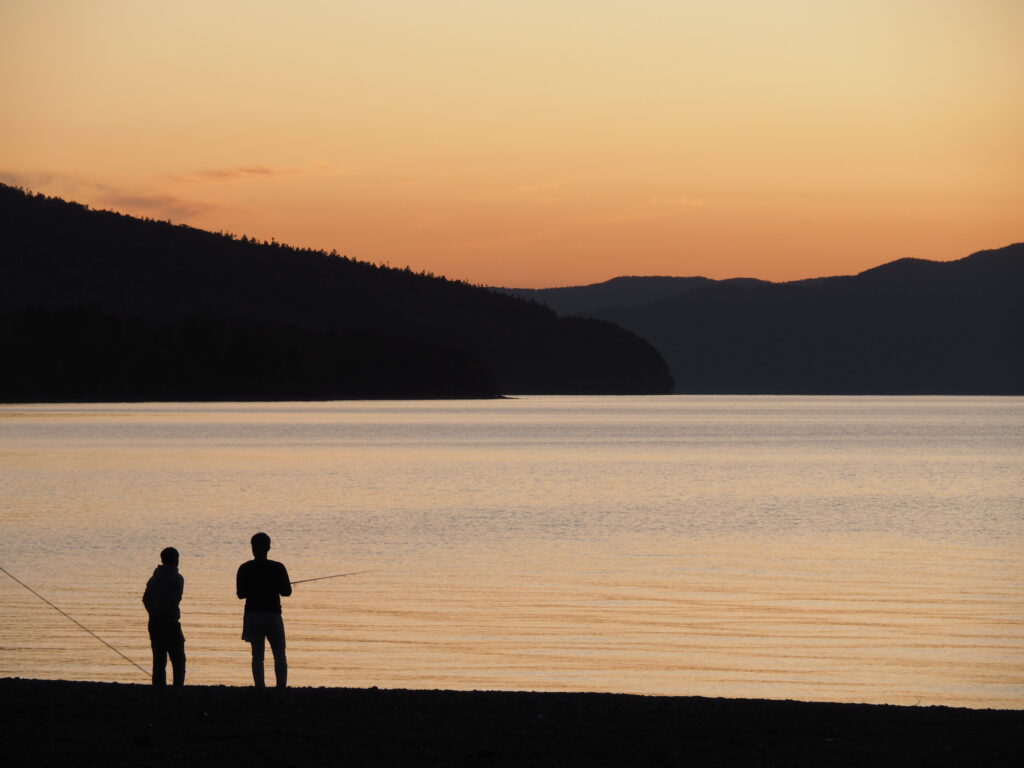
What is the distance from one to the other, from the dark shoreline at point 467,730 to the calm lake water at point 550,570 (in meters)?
5.88

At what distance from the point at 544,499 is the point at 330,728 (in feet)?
164

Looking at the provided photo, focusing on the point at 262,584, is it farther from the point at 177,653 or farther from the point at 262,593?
the point at 177,653

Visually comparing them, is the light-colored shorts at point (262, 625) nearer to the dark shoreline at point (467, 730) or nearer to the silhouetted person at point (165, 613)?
the dark shoreline at point (467, 730)

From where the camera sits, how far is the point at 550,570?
→ 3628cm

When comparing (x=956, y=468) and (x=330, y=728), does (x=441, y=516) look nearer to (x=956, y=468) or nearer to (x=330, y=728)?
(x=330, y=728)

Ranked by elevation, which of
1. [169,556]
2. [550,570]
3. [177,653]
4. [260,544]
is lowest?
[550,570]

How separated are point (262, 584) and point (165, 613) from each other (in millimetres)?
1367

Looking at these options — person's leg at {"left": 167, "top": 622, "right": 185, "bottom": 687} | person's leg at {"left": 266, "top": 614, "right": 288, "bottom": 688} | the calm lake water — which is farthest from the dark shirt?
the calm lake water

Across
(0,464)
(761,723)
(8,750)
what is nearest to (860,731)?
(761,723)

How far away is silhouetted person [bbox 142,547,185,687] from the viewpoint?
52.3 feet

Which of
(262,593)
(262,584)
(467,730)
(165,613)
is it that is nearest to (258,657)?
(262,593)

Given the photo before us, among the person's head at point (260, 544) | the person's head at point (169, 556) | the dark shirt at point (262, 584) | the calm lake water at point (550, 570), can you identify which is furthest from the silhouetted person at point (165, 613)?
the calm lake water at point (550, 570)

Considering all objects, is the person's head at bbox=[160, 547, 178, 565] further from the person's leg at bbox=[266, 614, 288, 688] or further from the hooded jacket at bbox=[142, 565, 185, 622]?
the person's leg at bbox=[266, 614, 288, 688]

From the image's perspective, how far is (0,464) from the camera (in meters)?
83.1
